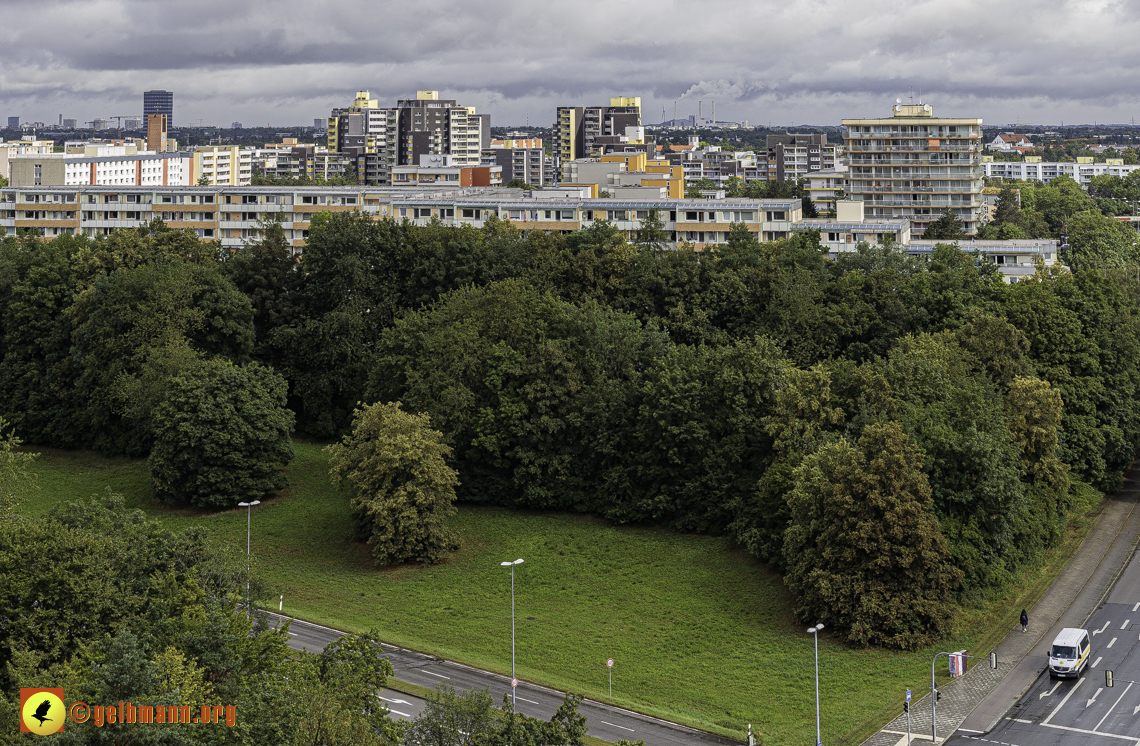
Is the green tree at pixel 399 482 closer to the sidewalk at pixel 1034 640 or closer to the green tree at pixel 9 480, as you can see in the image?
the green tree at pixel 9 480

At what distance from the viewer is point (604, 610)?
58.9 m

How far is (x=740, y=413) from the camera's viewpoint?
67.3 m

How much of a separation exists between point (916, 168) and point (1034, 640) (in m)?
84.7

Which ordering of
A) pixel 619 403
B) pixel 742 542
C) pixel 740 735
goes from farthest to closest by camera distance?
pixel 619 403 < pixel 742 542 < pixel 740 735

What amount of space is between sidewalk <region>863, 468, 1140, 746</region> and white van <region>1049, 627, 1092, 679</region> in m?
0.96

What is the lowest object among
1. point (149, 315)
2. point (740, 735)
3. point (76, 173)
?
point (740, 735)

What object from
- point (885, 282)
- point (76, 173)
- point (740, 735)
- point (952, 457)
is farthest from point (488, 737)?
point (76, 173)

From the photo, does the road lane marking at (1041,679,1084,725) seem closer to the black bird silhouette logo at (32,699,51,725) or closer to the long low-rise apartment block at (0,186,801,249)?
the black bird silhouette logo at (32,699,51,725)

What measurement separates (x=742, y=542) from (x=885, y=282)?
24135 millimetres

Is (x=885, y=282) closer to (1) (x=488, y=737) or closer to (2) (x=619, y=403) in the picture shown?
(2) (x=619, y=403)

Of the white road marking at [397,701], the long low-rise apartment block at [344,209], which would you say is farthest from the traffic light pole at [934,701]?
the long low-rise apartment block at [344,209]

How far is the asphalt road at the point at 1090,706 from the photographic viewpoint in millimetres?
43125

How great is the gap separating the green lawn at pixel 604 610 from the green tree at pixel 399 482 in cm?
145

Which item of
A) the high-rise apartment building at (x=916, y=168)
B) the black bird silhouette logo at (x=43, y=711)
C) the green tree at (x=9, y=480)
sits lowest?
the black bird silhouette logo at (x=43, y=711)
